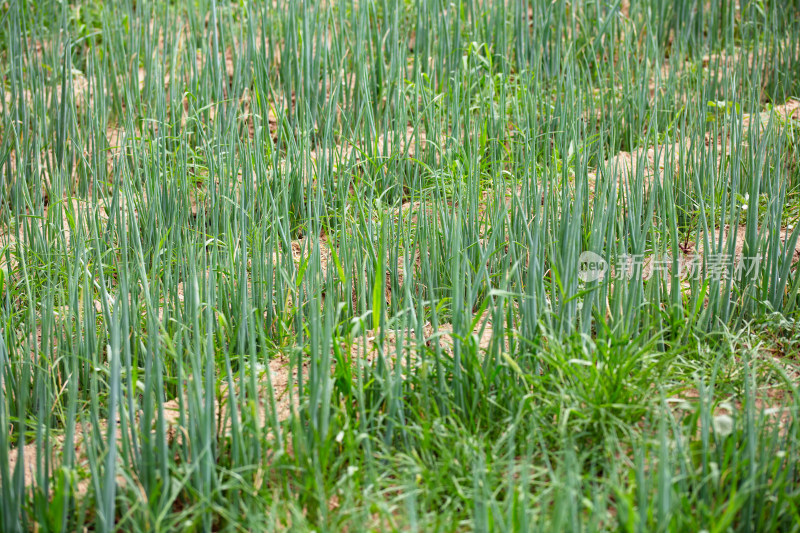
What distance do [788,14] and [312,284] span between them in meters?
3.02

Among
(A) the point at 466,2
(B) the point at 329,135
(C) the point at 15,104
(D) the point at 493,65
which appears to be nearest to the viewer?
(B) the point at 329,135

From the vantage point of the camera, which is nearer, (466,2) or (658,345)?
(658,345)

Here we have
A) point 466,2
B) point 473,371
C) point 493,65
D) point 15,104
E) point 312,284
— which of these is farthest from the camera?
point 466,2

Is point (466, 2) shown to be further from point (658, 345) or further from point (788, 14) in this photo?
point (658, 345)

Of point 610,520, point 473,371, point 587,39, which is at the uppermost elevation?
point 587,39

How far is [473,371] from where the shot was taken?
4.66 ft

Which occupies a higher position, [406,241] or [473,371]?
[406,241]

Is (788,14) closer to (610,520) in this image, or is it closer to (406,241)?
(406,241)

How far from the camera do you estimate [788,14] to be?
3.55 metres

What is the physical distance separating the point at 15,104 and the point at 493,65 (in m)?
1.85

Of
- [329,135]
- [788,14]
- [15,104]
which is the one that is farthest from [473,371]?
[788,14]

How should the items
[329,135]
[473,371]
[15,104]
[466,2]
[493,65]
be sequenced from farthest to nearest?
[466,2], [493,65], [15,104], [329,135], [473,371]

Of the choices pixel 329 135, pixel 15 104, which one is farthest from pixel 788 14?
pixel 15 104

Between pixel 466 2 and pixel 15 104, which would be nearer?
pixel 15 104
